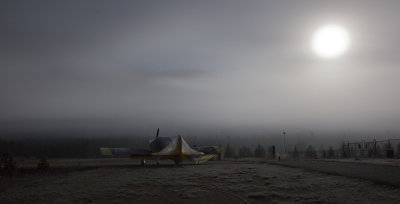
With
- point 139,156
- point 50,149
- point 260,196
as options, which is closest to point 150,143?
point 139,156

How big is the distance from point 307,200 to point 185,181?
8.49 metres

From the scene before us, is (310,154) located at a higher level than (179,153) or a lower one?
lower

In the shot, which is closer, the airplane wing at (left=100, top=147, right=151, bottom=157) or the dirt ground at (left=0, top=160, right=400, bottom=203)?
the dirt ground at (left=0, top=160, right=400, bottom=203)

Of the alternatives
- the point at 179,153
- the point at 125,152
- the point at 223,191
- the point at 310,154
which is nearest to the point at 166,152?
the point at 179,153

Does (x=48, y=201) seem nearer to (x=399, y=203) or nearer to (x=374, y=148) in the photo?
(x=399, y=203)

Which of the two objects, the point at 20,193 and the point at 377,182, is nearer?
the point at 377,182

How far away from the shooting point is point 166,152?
36.3 m

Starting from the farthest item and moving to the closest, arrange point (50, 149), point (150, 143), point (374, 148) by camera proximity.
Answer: point (50, 149) < point (374, 148) < point (150, 143)

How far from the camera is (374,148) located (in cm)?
4634

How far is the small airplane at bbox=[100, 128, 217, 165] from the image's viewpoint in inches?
1415

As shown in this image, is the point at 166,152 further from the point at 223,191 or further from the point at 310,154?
the point at 310,154

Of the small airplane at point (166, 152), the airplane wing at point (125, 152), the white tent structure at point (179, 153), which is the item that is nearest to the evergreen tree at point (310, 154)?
the small airplane at point (166, 152)

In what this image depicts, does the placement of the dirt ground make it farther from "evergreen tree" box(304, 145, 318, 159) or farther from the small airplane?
"evergreen tree" box(304, 145, 318, 159)

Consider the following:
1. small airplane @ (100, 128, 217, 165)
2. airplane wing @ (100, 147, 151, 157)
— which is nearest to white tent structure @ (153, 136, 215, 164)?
small airplane @ (100, 128, 217, 165)
